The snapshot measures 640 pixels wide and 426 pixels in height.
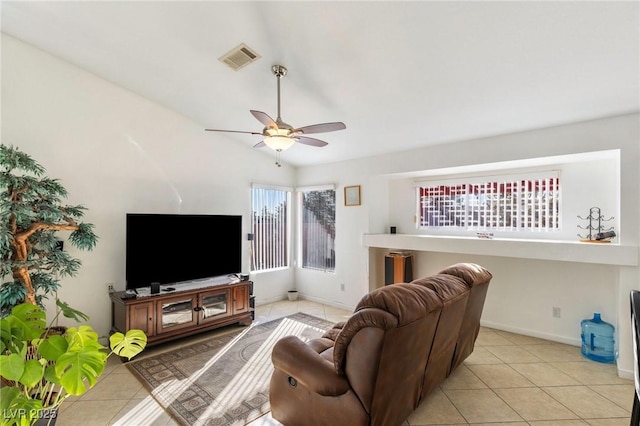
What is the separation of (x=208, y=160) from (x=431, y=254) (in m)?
3.55

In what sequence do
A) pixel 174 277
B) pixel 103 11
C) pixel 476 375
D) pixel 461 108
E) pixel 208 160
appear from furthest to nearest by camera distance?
pixel 208 160 < pixel 174 277 < pixel 461 108 < pixel 476 375 < pixel 103 11

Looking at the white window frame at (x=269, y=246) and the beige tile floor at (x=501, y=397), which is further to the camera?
the white window frame at (x=269, y=246)

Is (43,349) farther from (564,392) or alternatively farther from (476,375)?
(564,392)

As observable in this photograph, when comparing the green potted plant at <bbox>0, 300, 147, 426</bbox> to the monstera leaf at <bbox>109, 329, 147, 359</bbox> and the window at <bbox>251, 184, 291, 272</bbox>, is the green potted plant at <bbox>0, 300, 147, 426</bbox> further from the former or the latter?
the window at <bbox>251, 184, 291, 272</bbox>

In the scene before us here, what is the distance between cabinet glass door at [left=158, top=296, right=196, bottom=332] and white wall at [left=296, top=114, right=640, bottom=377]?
7.67ft

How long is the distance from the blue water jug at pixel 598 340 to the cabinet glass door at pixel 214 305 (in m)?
4.04

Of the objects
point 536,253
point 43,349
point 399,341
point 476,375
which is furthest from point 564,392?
point 43,349

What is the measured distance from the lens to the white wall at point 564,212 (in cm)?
278

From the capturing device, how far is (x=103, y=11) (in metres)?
2.43

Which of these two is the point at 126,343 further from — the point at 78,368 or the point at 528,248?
the point at 528,248

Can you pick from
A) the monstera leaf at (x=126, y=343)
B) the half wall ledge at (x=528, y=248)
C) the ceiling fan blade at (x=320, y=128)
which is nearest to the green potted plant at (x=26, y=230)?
the monstera leaf at (x=126, y=343)

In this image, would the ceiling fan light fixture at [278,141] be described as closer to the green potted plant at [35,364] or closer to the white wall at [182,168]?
the green potted plant at [35,364]

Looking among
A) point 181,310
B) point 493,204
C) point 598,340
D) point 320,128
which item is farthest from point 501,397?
point 181,310

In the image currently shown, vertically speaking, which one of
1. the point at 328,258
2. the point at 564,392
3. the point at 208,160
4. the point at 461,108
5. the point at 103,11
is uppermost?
the point at 103,11
